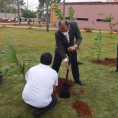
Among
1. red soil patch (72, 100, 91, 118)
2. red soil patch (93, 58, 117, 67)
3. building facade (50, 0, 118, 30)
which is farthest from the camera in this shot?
building facade (50, 0, 118, 30)

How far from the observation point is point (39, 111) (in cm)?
276

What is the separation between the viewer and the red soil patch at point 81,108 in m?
2.94

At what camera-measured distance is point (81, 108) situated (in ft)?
10.2

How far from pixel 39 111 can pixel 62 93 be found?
84 cm

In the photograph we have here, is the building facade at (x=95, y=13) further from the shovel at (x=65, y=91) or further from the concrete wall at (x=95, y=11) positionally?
the shovel at (x=65, y=91)

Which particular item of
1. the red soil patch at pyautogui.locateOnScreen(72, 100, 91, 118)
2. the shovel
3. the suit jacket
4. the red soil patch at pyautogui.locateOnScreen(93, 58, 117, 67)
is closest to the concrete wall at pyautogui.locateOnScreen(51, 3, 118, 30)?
the red soil patch at pyautogui.locateOnScreen(93, 58, 117, 67)

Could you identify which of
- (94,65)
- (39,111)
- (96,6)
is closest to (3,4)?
(96,6)

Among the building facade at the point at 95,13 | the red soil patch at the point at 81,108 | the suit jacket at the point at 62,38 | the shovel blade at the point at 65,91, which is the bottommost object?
the red soil patch at the point at 81,108

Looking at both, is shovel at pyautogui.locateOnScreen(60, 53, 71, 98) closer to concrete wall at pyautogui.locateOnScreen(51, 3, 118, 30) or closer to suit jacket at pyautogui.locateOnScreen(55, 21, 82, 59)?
suit jacket at pyautogui.locateOnScreen(55, 21, 82, 59)

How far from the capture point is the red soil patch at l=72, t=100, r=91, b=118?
294 centimetres

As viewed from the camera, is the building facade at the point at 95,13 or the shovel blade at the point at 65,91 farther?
the building facade at the point at 95,13

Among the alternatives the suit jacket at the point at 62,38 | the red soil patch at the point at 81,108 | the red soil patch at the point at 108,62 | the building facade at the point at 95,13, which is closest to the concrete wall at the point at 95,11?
the building facade at the point at 95,13

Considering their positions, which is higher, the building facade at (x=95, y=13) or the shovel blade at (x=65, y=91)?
the building facade at (x=95, y=13)

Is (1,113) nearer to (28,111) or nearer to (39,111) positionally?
(28,111)
